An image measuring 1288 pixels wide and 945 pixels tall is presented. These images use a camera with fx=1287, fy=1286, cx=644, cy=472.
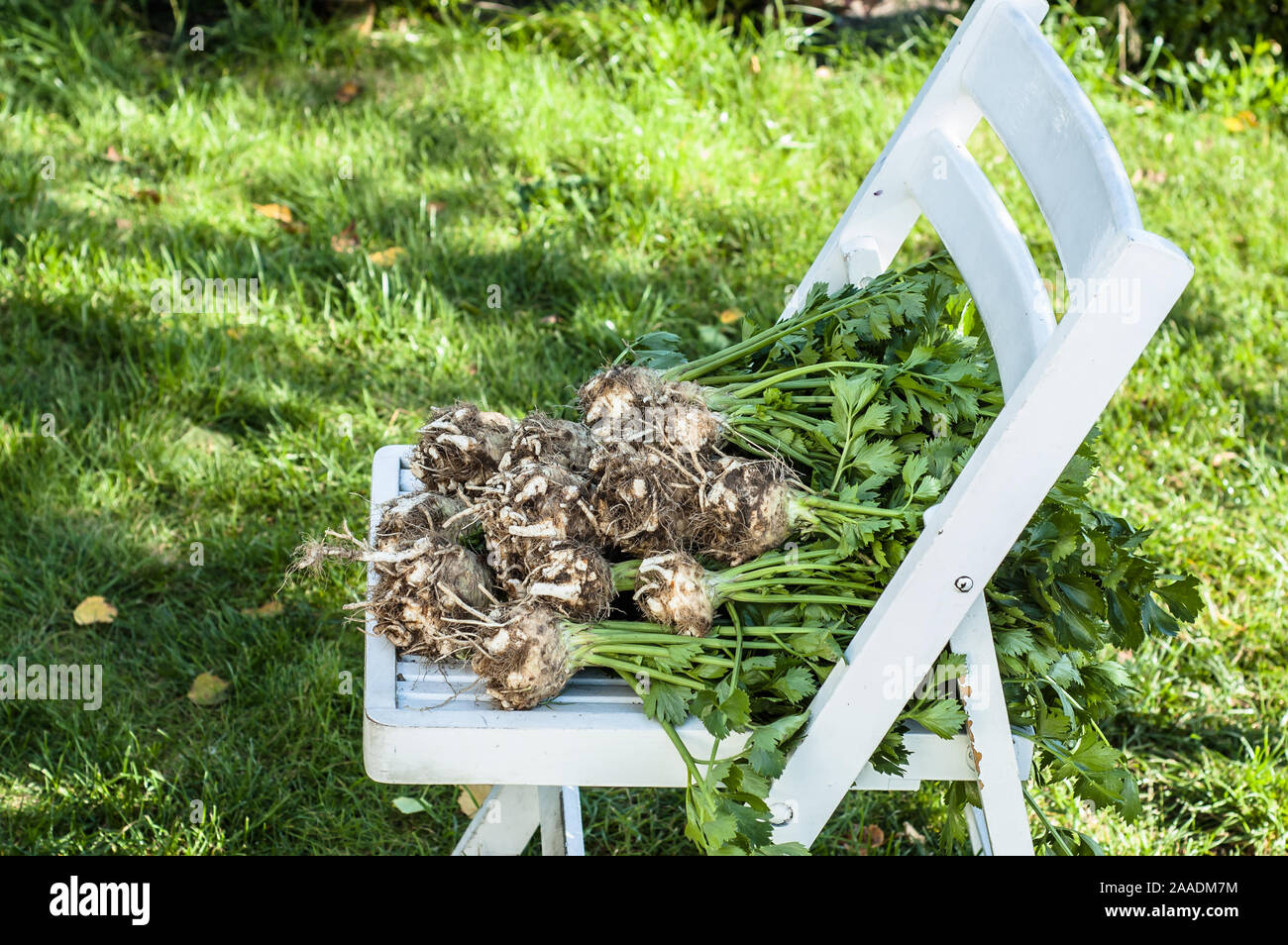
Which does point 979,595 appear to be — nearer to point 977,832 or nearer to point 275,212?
point 977,832

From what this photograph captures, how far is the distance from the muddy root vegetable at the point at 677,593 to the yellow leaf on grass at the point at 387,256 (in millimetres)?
2508

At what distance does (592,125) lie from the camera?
4.47 m

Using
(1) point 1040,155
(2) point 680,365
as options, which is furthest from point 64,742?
(1) point 1040,155

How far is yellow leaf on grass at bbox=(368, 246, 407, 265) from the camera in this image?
3.96 metres

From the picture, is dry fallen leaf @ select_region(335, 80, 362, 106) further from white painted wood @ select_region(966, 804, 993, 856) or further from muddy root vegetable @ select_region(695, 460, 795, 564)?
white painted wood @ select_region(966, 804, 993, 856)

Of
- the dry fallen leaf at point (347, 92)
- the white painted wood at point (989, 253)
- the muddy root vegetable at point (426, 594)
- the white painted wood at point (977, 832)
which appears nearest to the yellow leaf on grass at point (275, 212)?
the dry fallen leaf at point (347, 92)

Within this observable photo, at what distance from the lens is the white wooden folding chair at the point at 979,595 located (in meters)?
1.46

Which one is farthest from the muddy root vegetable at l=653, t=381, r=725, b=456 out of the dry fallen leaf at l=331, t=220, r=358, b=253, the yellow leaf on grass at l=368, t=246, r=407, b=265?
the dry fallen leaf at l=331, t=220, r=358, b=253

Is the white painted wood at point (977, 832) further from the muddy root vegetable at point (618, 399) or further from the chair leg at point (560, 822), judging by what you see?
the muddy root vegetable at point (618, 399)

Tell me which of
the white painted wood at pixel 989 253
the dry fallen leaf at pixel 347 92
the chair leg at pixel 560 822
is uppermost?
the white painted wood at pixel 989 253

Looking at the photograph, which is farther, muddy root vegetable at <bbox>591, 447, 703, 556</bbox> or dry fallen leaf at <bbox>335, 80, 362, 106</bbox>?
dry fallen leaf at <bbox>335, 80, 362, 106</bbox>

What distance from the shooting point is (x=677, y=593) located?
5.51 feet

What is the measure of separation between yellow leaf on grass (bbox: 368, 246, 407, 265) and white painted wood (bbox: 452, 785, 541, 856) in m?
2.17
